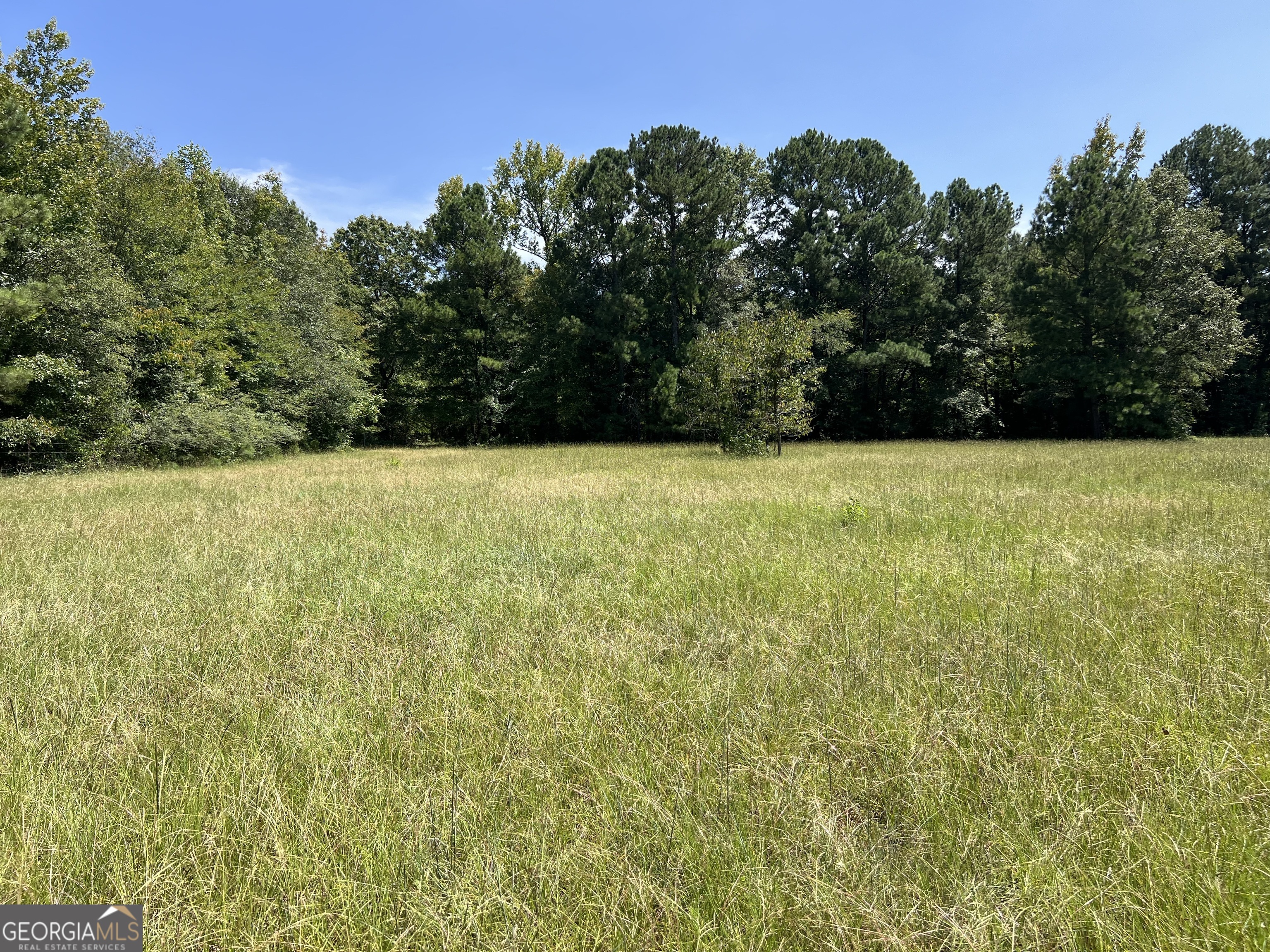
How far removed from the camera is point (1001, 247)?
3153 centimetres

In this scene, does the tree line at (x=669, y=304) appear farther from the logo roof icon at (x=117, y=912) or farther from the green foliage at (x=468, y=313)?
the logo roof icon at (x=117, y=912)

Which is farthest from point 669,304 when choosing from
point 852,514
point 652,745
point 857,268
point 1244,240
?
point 1244,240

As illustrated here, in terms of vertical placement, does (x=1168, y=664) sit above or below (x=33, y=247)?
below

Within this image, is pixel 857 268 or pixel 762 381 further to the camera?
pixel 857 268

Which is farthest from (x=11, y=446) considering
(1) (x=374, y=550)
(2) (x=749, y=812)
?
(2) (x=749, y=812)

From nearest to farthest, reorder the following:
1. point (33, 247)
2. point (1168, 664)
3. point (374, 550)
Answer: point (1168, 664)
point (374, 550)
point (33, 247)

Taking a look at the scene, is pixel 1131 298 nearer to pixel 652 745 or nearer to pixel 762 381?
pixel 762 381

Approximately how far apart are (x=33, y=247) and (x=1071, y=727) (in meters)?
24.5

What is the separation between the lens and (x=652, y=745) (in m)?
2.22

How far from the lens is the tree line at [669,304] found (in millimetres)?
17641

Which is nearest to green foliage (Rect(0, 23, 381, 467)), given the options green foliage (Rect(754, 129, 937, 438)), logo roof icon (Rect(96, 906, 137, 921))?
logo roof icon (Rect(96, 906, 137, 921))

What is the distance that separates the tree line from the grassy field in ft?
45.9

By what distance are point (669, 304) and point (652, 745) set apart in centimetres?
3092

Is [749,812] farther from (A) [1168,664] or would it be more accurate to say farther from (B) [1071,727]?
(A) [1168,664]
